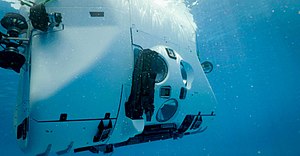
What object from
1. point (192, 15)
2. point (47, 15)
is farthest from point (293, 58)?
point (47, 15)

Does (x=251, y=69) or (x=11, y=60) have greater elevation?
(x=251, y=69)

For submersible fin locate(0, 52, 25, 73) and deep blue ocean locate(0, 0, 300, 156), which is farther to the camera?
deep blue ocean locate(0, 0, 300, 156)

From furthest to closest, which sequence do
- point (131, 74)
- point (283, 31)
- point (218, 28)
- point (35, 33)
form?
point (283, 31) < point (218, 28) < point (131, 74) < point (35, 33)

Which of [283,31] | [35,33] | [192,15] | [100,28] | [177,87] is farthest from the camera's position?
[283,31]

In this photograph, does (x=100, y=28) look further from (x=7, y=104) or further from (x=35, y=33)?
(x=7, y=104)

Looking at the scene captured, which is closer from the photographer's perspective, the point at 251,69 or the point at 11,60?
the point at 11,60

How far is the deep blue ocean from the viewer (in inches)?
624

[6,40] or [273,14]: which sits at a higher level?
[273,14]

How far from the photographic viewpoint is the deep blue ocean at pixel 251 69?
15844mm

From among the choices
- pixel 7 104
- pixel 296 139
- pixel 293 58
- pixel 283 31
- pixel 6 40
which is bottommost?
pixel 296 139

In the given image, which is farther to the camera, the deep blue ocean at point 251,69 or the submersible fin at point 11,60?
the deep blue ocean at point 251,69

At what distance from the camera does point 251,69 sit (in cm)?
2745

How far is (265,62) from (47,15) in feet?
90.5

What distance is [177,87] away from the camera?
373cm
